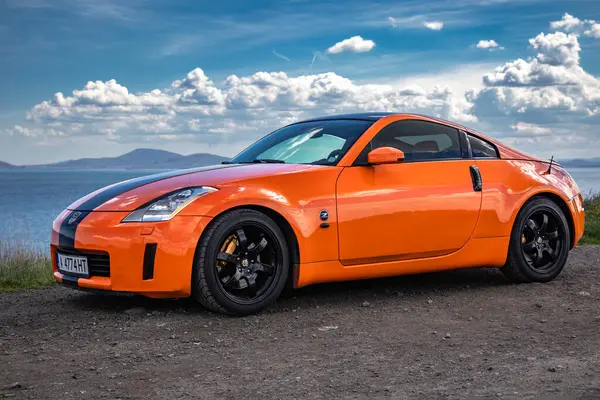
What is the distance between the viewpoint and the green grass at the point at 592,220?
11.7 m

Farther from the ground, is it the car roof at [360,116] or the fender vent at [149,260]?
the car roof at [360,116]

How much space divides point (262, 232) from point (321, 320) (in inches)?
29.9

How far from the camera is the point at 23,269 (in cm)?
893

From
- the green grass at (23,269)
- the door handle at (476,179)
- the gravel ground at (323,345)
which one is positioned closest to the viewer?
the gravel ground at (323,345)

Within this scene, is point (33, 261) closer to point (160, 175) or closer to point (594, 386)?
point (160, 175)

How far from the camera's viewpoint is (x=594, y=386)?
12.9ft

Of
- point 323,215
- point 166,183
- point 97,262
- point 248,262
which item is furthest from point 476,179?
point 97,262

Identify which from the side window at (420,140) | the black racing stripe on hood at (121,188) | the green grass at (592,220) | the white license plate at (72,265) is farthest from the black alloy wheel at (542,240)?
the green grass at (592,220)

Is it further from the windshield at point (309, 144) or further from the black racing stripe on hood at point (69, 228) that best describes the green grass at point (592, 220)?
the black racing stripe on hood at point (69, 228)

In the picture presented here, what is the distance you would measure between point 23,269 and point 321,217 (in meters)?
4.59

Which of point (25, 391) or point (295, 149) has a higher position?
point (295, 149)

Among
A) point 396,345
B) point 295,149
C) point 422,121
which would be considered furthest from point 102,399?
point 422,121

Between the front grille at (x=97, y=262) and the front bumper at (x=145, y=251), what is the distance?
0.04 m

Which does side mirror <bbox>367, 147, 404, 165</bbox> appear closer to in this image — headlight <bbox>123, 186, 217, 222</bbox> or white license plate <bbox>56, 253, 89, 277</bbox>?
headlight <bbox>123, 186, 217, 222</bbox>
